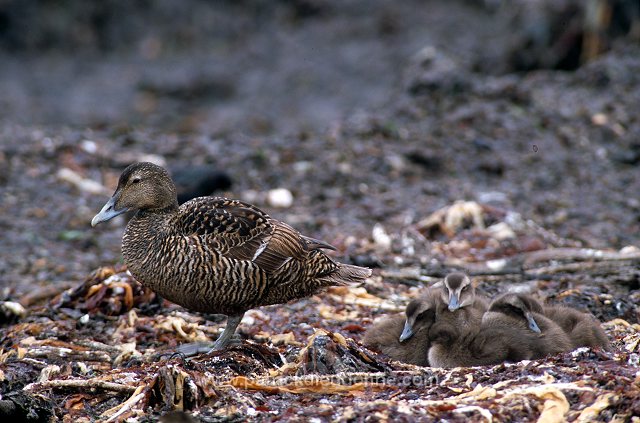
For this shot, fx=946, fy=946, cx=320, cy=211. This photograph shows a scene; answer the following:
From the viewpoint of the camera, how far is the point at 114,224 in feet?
35.3

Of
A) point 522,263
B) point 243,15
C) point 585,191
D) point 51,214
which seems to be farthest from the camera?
point 243,15

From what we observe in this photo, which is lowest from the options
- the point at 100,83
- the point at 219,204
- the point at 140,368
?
the point at 100,83

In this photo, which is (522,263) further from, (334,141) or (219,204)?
(334,141)

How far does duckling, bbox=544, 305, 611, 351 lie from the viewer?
546 centimetres

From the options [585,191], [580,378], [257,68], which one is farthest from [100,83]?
[580,378]

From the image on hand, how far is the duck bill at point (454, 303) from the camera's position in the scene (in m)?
5.70

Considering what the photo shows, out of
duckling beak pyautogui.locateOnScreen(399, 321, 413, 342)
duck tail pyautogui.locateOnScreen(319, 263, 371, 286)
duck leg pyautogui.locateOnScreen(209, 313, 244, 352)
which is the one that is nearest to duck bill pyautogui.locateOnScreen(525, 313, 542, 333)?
duckling beak pyautogui.locateOnScreen(399, 321, 413, 342)

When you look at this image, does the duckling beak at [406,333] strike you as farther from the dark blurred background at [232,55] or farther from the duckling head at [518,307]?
the dark blurred background at [232,55]

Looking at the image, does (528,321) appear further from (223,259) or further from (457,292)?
(223,259)

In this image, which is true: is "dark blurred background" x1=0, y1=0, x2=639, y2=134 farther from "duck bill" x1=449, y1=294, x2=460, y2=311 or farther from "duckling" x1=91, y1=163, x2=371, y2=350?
"duck bill" x1=449, y1=294, x2=460, y2=311

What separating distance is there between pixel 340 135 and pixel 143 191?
709cm

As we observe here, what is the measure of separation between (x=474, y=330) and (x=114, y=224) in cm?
618

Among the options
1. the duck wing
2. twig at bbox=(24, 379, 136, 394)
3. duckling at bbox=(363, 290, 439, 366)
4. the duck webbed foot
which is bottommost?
the duck webbed foot

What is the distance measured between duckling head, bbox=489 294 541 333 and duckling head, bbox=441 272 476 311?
0.59 feet
